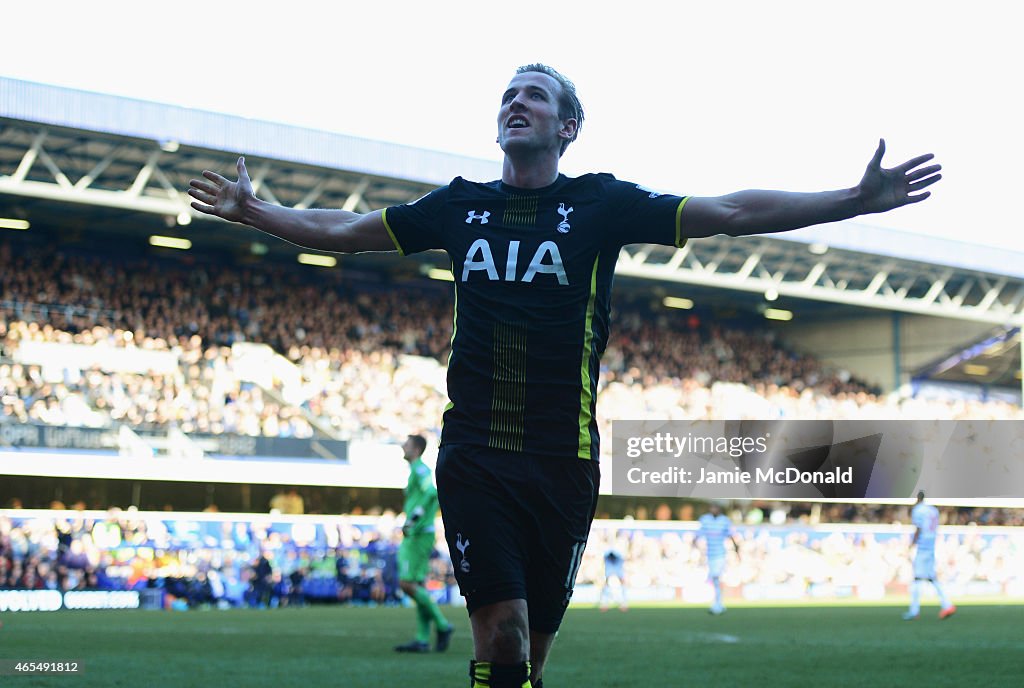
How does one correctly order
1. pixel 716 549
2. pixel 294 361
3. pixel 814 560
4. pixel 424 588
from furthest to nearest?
pixel 814 560, pixel 294 361, pixel 716 549, pixel 424 588

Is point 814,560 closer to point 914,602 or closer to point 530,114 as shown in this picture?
point 914,602

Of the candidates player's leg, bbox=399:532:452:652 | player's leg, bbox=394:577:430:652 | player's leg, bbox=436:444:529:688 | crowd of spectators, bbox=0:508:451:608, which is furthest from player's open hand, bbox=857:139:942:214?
crowd of spectators, bbox=0:508:451:608

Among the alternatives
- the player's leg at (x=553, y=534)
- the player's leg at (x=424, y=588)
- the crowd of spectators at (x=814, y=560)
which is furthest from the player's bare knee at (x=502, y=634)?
the crowd of spectators at (x=814, y=560)

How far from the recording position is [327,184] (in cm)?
3109

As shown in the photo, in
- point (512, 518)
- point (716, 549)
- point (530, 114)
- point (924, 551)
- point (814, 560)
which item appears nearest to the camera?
point (512, 518)

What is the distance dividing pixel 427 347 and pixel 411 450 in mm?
22717

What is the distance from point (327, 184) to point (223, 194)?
1039 inches

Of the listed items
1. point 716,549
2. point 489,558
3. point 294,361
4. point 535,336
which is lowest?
point 716,549

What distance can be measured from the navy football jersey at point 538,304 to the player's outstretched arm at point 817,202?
16 centimetres

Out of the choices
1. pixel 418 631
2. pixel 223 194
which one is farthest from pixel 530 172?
pixel 418 631

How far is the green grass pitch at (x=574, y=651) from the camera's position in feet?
34.3

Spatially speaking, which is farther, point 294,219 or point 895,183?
point 294,219

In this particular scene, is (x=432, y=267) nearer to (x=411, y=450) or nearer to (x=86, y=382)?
(x=86, y=382)

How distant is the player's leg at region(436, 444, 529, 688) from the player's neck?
0.96 m
